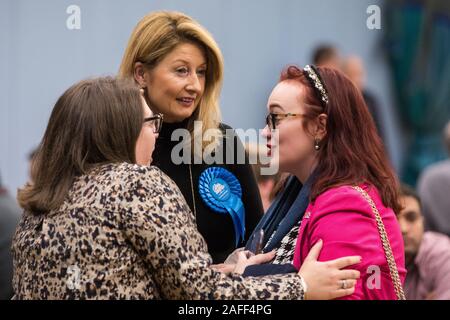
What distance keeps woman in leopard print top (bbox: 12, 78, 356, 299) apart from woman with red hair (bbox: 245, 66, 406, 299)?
0.49 feet

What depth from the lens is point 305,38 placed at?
8.33m

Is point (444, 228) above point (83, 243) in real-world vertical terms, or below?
below

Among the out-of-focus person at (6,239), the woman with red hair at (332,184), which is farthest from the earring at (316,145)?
the out-of-focus person at (6,239)

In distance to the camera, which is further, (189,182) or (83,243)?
(189,182)

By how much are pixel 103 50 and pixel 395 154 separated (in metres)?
3.69

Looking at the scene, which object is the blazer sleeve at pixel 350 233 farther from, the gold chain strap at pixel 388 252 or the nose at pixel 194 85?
the nose at pixel 194 85

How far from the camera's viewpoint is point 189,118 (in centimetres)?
394

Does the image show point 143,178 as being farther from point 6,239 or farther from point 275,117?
point 6,239

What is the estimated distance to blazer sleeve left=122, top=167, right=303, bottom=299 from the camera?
106 inches

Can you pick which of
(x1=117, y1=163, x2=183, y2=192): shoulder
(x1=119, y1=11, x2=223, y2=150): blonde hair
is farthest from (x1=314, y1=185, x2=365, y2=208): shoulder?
(x1=119, y1=11, x2=223, y2=150): blonde hair

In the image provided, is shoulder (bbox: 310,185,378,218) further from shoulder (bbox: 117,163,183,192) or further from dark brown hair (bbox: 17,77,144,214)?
dark brown hair (bbox: 17,77,144,214)

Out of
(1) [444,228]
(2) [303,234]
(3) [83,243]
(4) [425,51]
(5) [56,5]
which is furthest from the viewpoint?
(4) [425,51]
